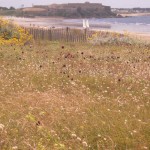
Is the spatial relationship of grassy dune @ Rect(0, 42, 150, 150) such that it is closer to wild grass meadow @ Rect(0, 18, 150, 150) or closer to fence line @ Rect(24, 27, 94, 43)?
wild grass meadow @ Rect(0, 18, 150, 150)

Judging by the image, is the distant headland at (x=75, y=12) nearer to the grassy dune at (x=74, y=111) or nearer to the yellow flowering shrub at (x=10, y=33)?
the yellow flowering shrub at (x=10, y=33)

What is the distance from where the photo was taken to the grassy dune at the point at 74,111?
4273 millimetres

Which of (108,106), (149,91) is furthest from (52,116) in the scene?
(149,91)

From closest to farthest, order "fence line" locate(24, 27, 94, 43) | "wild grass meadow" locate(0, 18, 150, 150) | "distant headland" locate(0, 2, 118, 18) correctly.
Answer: "wild grass meadow" locate(0, 18, 150, 150) < "fence line" locate(24, 27, 94, 43) < "distant headland" locate(0, 2, 118, 18)

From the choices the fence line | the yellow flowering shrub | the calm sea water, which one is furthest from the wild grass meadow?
A: the calm sea water

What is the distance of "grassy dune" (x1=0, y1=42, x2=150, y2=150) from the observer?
4273 millimetres

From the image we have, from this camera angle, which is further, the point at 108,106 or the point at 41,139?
the point at 108,106

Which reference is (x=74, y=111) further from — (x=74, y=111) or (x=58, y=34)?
(x=58, y=34)

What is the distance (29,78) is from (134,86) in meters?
2.49

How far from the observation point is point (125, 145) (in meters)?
4.17

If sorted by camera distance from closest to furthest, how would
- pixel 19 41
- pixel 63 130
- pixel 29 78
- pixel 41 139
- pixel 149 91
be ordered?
pixel 41 139 → pixel 63 130 → pixel 149 91 → pixel 29 78 → pixel 19 41

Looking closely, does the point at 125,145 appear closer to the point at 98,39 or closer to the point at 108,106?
the point at 108,106

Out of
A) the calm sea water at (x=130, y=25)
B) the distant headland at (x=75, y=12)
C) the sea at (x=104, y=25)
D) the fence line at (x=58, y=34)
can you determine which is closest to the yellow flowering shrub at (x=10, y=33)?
the fence line at (x=58, y=34)

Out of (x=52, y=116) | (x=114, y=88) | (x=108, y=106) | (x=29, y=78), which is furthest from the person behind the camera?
(x=29, y=78)
